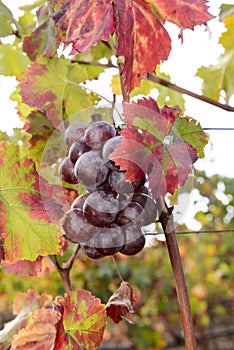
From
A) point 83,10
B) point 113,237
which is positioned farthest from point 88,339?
point 83,10

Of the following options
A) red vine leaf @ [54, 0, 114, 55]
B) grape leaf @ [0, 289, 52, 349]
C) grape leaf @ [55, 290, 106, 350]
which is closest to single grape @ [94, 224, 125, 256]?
grape leaf @ [55, 290, 106, 350]

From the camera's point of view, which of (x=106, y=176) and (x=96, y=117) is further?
(x=96, y=117)

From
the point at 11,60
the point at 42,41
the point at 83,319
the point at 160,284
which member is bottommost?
the point at 83,319

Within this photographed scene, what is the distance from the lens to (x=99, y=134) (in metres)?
0.65

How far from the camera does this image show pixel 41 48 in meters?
0.97

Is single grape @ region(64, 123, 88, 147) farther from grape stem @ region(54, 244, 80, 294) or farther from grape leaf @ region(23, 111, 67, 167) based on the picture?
grape stem @ region(54, 244, 80, 294)

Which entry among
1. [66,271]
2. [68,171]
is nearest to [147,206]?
[68,171]

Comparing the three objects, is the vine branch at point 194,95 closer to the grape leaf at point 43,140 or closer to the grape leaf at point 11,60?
the grape leaf at point 43,140

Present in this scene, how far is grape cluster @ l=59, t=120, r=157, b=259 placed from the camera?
2.08ft

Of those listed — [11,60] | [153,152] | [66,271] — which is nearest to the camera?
[153,152]

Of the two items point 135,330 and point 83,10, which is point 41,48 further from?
point 135,330

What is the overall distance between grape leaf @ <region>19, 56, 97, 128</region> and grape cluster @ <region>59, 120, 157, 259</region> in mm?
218

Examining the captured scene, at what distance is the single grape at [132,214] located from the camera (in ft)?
2.10

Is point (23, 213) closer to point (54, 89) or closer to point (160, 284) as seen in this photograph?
point (54, 89)
